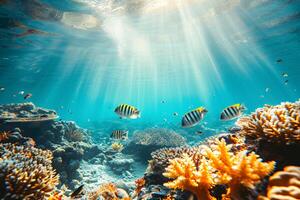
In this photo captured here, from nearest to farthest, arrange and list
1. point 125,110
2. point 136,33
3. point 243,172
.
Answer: point 243,172
point 125,110
point 136,33

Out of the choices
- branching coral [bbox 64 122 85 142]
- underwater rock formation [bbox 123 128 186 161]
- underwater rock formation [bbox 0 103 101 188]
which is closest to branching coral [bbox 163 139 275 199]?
underwater rock formation [bbox 0 103 101 188]

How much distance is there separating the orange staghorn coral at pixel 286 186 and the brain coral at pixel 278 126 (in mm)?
1240

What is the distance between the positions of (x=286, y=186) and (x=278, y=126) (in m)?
1.51

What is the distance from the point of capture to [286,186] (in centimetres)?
205

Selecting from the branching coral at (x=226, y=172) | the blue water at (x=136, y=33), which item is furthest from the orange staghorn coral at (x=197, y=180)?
the blue water at (x=136, y=33)

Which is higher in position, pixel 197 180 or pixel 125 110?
pixel 125 110

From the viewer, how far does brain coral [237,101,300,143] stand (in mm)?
3191

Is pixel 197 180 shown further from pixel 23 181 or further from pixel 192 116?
pixel 192 116

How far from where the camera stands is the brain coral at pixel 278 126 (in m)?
3.19

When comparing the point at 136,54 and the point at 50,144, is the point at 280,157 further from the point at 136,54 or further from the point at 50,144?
the point at 136,54

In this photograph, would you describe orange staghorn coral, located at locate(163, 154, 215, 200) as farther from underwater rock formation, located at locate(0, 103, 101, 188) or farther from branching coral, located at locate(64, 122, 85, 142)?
branching coral, located at locate(64, 122, 85, 142)

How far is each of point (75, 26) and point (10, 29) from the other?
219 inches

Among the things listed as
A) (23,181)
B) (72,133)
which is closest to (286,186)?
(23,181)

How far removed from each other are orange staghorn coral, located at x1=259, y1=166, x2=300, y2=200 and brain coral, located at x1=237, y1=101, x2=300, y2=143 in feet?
4.07
